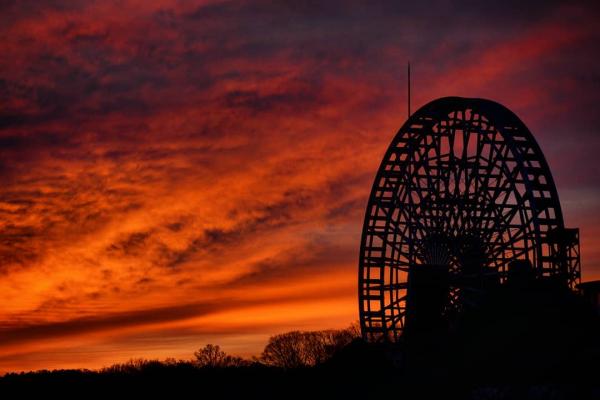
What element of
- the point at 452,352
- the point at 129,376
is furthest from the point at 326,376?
the point at 129,376

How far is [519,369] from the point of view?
3119cm

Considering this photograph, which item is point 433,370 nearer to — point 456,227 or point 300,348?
point 456,227

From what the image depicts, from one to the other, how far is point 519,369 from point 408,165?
15.7 m

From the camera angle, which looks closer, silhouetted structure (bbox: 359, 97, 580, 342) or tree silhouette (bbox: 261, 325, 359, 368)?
silhouetted structure (bbox: 359, 97, 580, 342)

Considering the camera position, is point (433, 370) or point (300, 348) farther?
point (300, 348)

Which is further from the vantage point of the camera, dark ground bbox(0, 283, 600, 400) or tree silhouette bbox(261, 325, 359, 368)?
tree silhouette bbox(261, 325, 359, 368)

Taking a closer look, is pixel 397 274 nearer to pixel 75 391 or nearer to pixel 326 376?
pixel 326 376

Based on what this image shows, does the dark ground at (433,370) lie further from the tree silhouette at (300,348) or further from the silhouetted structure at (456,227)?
the tree silhouette at (300,348)

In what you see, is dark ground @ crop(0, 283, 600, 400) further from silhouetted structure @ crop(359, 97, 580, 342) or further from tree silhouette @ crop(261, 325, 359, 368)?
tree silhouette @ crop(261, 325, 359, 368)

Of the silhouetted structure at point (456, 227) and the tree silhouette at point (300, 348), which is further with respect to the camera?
the tree silhouette at point (300, 348)

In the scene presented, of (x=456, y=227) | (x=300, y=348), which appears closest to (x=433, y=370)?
(x=456, y=227)

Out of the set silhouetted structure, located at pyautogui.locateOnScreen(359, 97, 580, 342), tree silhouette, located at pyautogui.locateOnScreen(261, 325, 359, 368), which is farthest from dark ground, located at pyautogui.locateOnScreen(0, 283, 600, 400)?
tree silhouette, located at pyautogui.locateOnScreen(261, 325, 359, 368)

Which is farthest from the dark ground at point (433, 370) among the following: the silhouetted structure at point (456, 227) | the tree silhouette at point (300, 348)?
the tree silhouette at point (300, 348)

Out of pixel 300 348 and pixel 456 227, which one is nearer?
pixel 456 227
